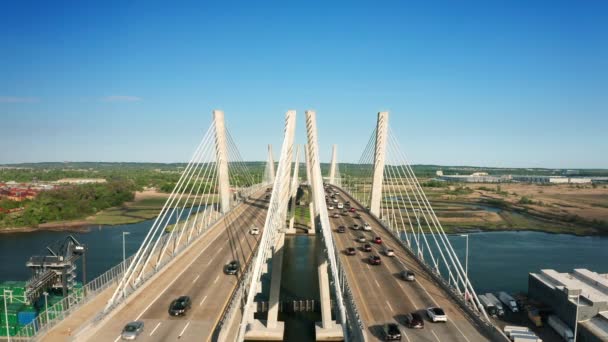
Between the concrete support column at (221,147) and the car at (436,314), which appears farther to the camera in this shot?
the concrete support column at (221,147)

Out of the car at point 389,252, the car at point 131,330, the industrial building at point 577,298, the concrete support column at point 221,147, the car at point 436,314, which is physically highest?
the concrete support column at point 221,147

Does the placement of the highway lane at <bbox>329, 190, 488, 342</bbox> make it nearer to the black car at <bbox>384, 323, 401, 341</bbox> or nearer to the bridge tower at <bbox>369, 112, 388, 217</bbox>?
the black car at <bbox>384, 323, 401, 341</bbox>

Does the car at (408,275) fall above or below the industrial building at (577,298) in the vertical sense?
above

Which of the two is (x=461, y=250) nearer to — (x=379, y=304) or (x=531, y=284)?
(x=531, y=284)

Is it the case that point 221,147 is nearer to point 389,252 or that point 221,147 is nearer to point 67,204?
point 389,252

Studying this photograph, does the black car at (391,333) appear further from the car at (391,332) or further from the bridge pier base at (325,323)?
the bridge pier base at (325,323)

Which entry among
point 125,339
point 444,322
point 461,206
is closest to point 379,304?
point 444,322

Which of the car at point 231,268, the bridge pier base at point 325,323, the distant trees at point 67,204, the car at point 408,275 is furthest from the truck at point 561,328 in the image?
the distant trees at point 67,204
